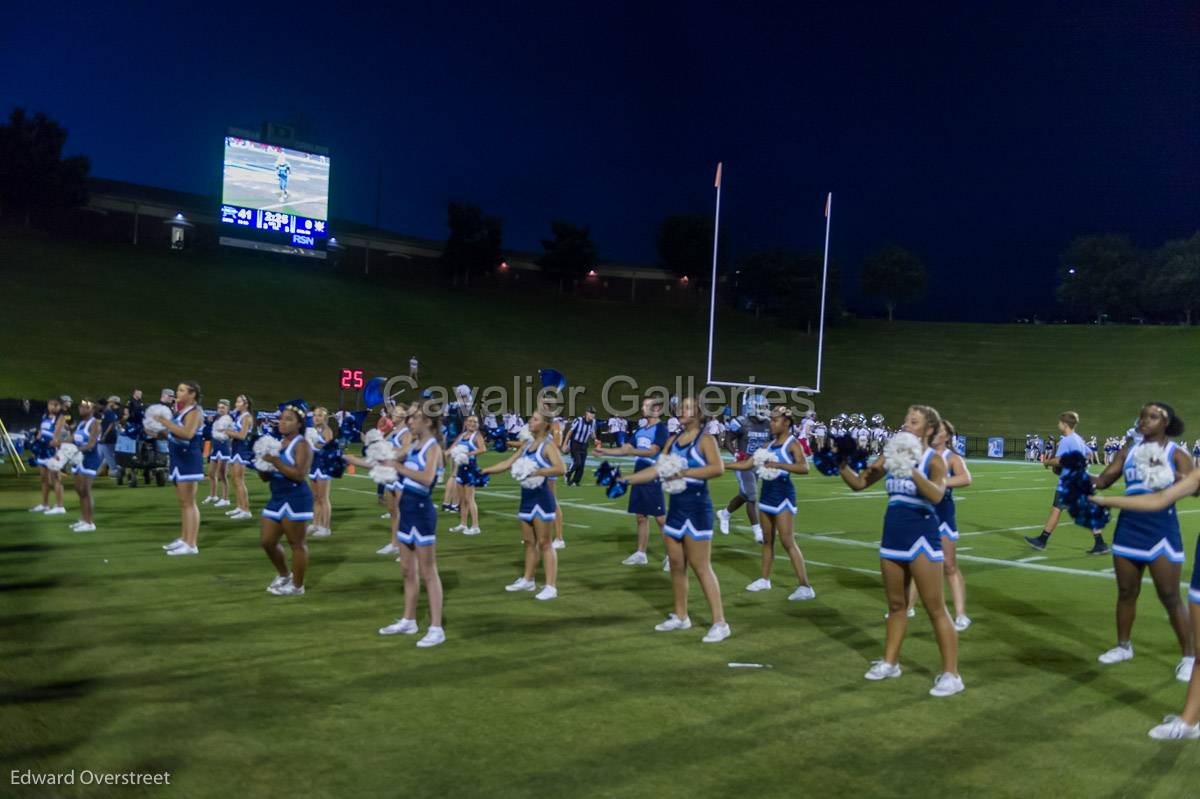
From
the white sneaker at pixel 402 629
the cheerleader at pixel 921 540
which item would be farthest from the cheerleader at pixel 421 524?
the cheerleader at pixel 921 540

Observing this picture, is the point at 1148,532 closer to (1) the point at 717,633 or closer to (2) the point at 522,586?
(1) the point at 717,633

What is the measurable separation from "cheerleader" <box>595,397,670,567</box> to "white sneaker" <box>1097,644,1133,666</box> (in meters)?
3.60

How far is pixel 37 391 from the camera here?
32.6 metres

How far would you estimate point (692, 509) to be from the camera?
23.2 feet

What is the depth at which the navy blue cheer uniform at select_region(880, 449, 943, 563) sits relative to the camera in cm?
571

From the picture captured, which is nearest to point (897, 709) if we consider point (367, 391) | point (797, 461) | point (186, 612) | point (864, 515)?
point (797, 461)

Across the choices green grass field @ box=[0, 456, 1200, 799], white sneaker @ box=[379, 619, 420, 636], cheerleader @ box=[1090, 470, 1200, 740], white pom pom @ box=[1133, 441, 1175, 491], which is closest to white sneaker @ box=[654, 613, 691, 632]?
green grass field @ box=[0, 456, 1200, 799]

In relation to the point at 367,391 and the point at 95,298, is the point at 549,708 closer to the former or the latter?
the point at 367,391

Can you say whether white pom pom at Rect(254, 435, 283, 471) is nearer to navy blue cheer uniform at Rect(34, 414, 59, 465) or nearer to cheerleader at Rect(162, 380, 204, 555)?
cheerleader at Rect(162, 380, 204, 555)

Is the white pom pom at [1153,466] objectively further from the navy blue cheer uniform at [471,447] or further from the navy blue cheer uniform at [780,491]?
the navy blue cheer uniform at [471,447]

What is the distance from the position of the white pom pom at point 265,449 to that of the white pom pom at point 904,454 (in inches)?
200

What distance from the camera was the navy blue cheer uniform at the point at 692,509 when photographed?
705cm

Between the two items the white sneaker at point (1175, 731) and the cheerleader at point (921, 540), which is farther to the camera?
the cheerleader at point (921, 540)
